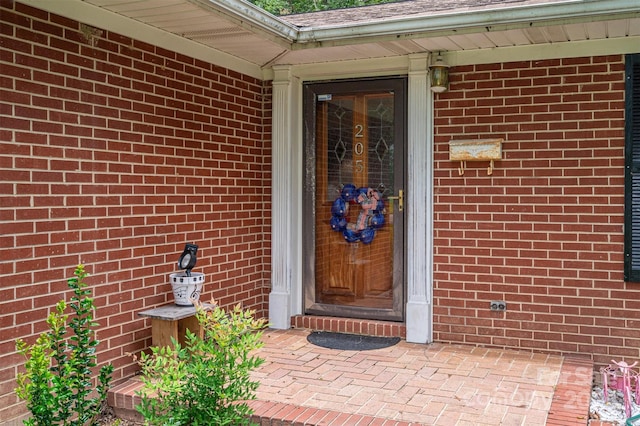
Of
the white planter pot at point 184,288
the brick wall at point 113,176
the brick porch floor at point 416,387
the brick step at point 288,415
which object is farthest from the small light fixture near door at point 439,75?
the brick step at point 288,415

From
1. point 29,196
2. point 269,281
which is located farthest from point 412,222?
point 29,196

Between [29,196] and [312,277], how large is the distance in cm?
274

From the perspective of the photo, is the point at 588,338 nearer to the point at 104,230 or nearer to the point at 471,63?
the point at 471,63

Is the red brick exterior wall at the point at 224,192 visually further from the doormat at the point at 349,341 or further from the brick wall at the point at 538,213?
the doormat at the point at 349,341

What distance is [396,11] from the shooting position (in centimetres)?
499

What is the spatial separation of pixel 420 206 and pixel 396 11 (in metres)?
1.65

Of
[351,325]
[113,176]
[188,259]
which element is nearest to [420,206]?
A: [351,325]

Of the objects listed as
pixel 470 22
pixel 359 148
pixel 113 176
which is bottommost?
pixel 113 176

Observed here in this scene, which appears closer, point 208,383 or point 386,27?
point 208,383

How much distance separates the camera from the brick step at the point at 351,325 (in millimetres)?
5023

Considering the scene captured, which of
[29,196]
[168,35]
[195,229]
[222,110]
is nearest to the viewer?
[29,196]

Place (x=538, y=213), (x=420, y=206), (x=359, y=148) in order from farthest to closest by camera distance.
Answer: (x=359, y=148) < (x=420, y=206) < (x=538, y=213)

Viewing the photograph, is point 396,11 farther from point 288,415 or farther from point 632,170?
point 288,415

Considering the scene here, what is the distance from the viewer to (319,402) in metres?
3.51
